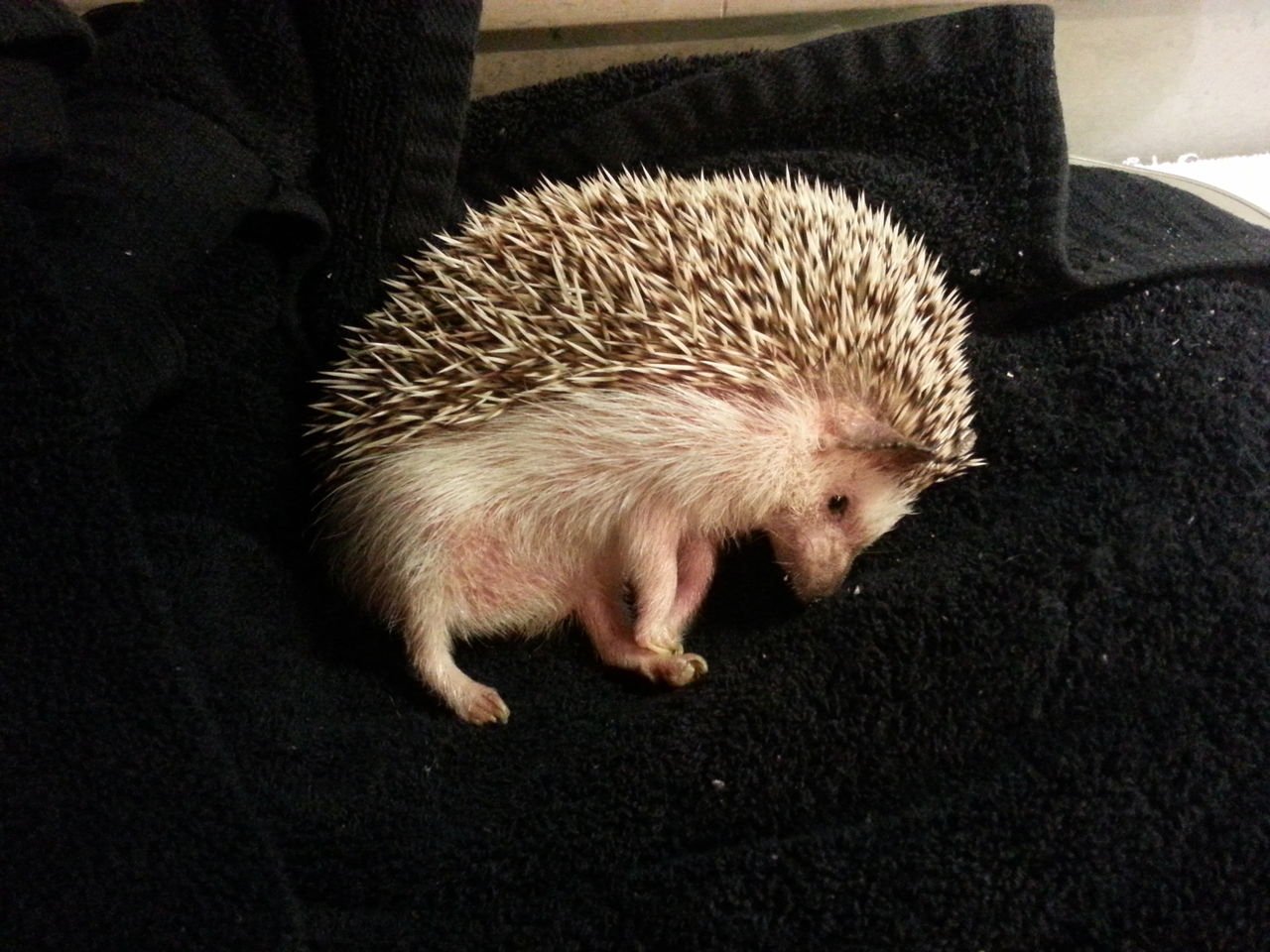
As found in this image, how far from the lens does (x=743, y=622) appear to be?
1402 millimetres

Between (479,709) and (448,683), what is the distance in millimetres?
54

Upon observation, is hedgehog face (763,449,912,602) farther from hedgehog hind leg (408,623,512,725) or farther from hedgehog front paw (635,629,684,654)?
hedgehog hind leg (408,623,512,725)

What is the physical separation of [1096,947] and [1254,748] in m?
0.29

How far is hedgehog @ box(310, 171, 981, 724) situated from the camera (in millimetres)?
1202

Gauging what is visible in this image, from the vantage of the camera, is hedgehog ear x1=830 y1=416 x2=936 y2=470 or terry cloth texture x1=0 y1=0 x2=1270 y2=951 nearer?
terry cloth texture x1=0 y1=0 x2=1270 y2=951

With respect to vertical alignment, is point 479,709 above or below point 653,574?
below

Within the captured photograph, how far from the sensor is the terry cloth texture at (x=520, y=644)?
37.3 inches

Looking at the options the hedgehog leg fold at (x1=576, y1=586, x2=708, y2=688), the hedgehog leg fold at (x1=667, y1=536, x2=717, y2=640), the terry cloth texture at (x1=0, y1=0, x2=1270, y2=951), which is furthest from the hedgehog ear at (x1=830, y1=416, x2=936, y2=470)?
the hedgehog leg fold at (x1=576, y1=586, x2=708, y2=688)

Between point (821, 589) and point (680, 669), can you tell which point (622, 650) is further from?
point (821, 589)

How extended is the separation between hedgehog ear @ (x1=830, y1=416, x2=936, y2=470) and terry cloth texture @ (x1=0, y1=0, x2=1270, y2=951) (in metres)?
0.15

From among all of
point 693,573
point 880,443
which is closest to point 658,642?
point 693,573

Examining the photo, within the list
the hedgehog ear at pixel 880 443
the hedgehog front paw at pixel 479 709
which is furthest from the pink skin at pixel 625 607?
the hedgehog ear at pixel 880 443

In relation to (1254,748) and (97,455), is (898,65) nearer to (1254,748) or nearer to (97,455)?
(1254,748)

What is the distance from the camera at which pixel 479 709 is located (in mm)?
1266
